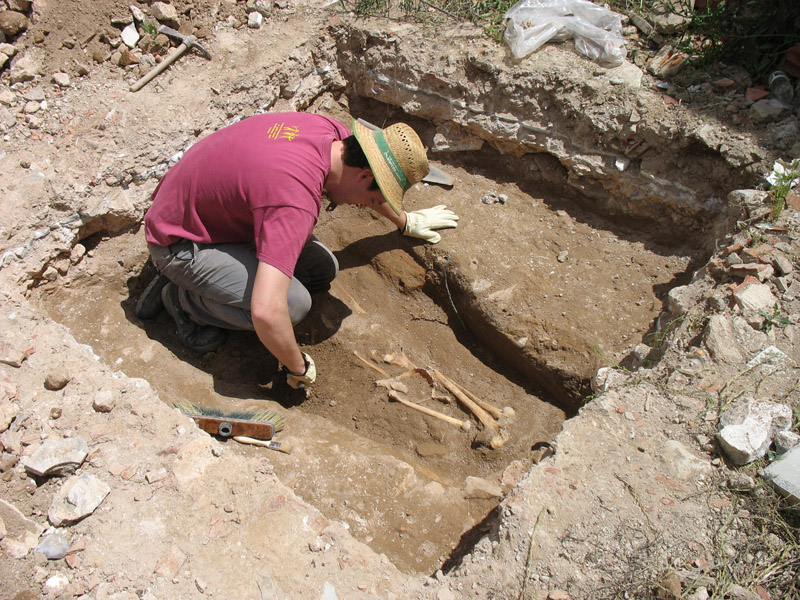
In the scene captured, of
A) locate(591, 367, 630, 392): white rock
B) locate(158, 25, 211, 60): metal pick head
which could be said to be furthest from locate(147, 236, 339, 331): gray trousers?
locate(158, 25, 211, 60): metal pick head

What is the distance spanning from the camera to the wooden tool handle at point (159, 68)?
11.7 ft

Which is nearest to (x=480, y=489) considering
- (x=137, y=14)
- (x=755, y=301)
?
(x=755, y=301)

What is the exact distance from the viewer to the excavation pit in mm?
2424

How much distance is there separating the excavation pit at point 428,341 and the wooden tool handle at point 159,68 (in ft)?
3.43

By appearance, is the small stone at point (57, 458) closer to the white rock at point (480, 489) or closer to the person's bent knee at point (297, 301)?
the person's bent knee at point (297, 301)

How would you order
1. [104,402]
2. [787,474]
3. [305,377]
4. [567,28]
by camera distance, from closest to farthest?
[787,474] → [104,402] → [305,377] → [567,28]

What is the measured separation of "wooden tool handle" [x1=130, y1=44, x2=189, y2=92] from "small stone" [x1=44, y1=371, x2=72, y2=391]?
2.10 m

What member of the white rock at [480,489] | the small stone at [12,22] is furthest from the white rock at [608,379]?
the small stone at [12,22]

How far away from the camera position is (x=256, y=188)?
90.6 inches

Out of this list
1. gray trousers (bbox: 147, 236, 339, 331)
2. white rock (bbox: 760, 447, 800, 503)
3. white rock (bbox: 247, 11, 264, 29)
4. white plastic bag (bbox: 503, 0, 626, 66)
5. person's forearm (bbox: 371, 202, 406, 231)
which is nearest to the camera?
white rock (bbox: 760, 447, 800, 503)

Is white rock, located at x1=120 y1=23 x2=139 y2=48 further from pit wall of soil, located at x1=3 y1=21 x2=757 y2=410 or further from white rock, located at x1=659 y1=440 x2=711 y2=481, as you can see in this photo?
white rock, located at x1=659 y1=440 x2=711 y2=481

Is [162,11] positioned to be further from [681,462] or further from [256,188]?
[681,462]

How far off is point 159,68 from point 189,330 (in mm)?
1896

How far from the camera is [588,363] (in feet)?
9.62
